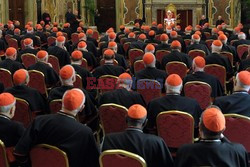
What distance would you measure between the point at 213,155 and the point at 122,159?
30.9 inches

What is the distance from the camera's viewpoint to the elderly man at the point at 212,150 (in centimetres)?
373

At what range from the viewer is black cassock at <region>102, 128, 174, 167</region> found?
418 centimetres

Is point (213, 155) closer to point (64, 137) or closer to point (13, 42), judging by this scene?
point (64, 137)

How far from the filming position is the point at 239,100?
540 cm

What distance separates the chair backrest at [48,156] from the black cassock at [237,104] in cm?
223

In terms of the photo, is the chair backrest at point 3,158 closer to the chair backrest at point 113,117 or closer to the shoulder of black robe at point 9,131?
the shoulder of black robe at point 9,131

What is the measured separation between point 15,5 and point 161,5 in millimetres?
7336

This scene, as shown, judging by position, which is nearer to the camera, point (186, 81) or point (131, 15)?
point (186, 81)

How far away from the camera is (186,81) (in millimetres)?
7266

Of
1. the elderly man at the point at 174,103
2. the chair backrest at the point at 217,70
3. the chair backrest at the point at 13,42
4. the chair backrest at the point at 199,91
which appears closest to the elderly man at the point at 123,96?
the elderly man at the point at 174,103

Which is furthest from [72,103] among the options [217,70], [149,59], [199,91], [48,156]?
→ [217,70]

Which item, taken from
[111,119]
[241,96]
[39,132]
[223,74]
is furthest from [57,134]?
[223,74]

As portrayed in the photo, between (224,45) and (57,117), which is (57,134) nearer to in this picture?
(57,117)

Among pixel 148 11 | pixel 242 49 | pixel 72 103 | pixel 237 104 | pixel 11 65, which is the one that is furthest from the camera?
pixel 148 11
